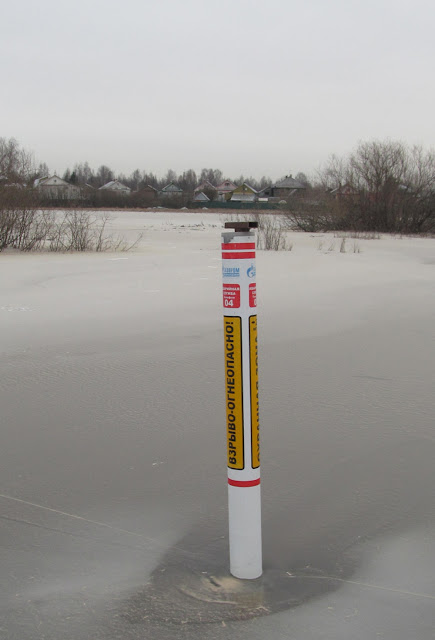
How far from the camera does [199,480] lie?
3.56 m

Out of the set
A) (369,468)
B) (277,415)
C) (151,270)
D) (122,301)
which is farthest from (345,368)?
(151,270)

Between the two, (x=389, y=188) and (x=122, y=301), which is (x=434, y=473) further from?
(x=389, y=188)

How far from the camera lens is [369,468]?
3.69 m

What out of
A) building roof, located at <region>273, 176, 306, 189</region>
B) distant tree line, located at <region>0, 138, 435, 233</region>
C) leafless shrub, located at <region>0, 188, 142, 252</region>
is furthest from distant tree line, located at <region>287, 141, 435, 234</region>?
building roof, located at <region>273, 176, 306, 189</region>

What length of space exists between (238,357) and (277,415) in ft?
7.59

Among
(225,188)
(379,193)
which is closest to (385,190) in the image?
(379,193)

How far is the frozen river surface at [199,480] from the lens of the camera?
238 centimetres

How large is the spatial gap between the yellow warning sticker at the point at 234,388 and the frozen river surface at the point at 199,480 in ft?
1.79

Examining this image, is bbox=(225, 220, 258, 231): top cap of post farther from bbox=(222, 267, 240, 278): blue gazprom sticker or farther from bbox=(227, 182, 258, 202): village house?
bbox=(227, 182, 258, 202): village house

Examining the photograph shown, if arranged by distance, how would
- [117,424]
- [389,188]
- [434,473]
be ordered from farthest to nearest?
Answer: [389,188] < [117,424] < [434,473]

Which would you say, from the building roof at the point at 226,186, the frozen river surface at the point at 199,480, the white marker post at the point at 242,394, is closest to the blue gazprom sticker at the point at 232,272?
the white marker post at the point at 242,394

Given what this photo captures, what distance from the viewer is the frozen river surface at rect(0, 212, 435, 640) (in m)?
2.38

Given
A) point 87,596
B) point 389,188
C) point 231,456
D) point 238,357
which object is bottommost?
point 87,596

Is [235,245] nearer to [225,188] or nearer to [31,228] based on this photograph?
[31,228]
